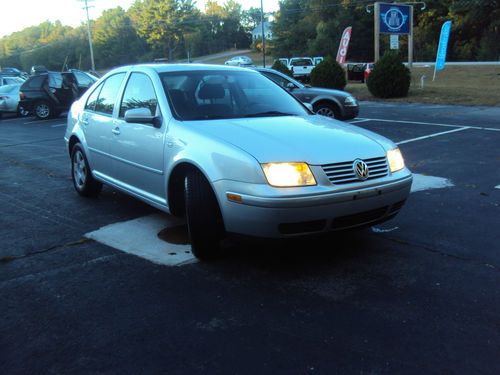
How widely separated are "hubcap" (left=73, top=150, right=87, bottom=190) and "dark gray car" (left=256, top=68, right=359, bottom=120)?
6204 millimetres

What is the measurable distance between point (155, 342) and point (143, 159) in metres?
2.22

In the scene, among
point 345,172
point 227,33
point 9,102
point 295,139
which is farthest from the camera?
point 227,33

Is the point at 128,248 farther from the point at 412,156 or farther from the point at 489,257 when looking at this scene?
the point at 412,156

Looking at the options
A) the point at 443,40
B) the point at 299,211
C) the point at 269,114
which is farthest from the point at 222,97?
the point at 443,40

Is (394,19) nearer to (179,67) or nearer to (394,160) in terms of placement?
(179,67)

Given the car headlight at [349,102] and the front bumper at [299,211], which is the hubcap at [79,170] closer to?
the front bumper at [299,211]

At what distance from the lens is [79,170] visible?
21.8 ft

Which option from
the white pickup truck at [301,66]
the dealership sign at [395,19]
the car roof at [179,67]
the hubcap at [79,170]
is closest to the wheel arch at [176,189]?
the car roof at [179,67]

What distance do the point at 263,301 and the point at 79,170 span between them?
13.0 ft

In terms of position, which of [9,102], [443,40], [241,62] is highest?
[443,40]

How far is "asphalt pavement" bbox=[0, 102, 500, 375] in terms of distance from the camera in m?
2.87

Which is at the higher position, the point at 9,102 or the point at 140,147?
the point at 140,147

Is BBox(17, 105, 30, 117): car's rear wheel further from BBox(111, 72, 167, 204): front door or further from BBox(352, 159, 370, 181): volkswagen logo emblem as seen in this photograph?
BBox(352, 159, 370, 181): volkswagen logo emblem

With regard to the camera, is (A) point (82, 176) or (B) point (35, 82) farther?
(B) point (35, 82)
